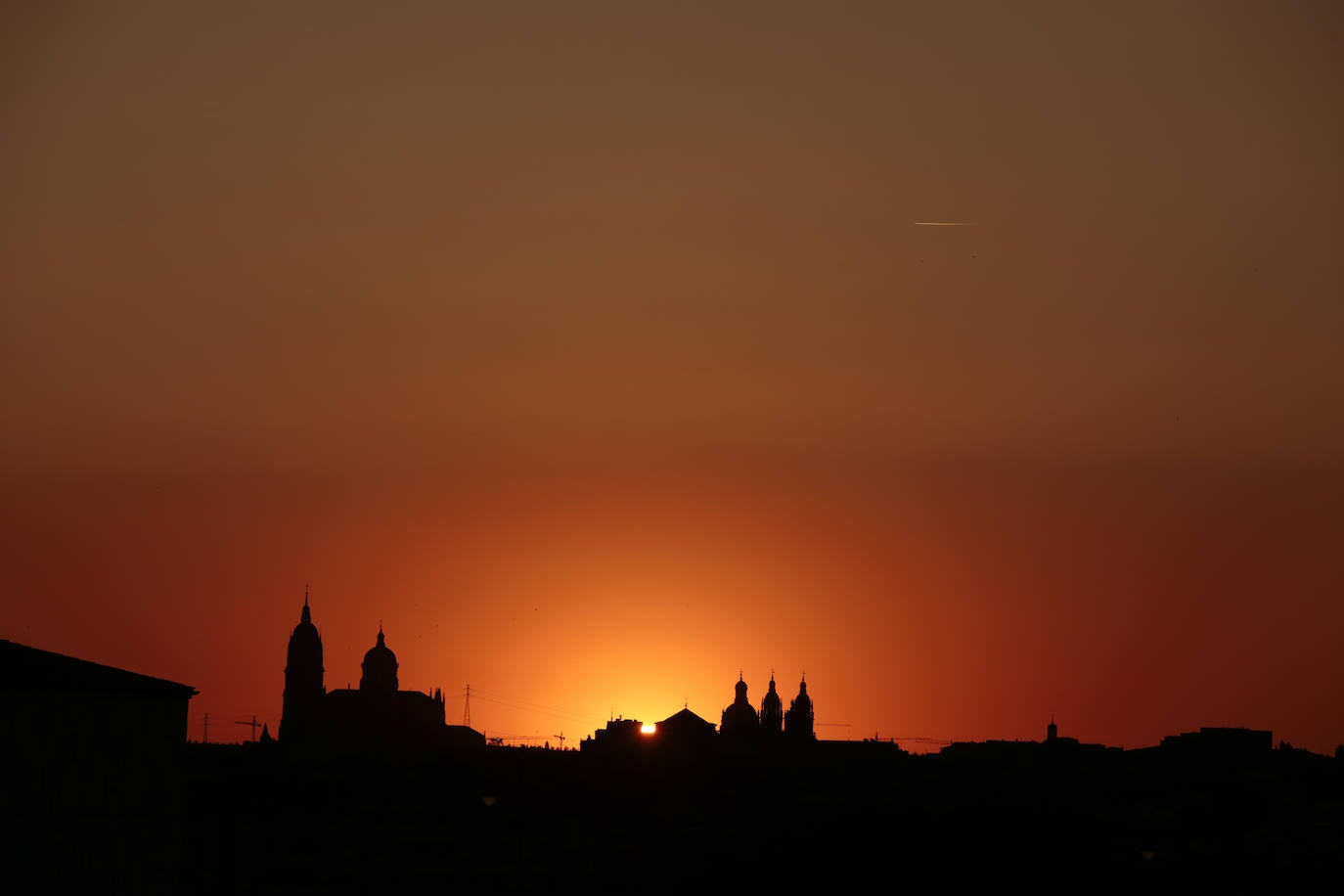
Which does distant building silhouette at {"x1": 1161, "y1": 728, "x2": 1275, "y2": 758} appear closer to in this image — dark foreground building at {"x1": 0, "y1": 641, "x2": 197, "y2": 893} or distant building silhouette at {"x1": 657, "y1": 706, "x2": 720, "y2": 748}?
distant building silhouette at {"x1": 657, "y1": 706, "x2": 720, "y2": 748}

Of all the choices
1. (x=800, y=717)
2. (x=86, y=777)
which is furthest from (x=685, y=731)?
(x=86, y=777)

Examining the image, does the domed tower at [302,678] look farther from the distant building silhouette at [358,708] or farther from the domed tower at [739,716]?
the domed tower at [739,716]

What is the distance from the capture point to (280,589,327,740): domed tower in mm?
164500

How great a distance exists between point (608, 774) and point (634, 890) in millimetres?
23801

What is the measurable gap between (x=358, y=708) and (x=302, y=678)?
9.43m

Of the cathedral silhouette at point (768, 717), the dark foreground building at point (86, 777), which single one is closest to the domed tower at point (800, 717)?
the cathedral silhouette at point (768, 717)

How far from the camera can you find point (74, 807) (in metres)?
37.9

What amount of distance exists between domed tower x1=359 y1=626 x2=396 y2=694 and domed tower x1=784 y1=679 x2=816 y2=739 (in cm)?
3332

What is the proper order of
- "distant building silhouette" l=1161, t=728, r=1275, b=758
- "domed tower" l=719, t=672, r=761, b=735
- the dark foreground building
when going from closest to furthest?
the dark foreground building, "distant building silhouette" l=1161, t=728, r=1275, b=758, "domed tower" l=719, t=672, r=761, b=735

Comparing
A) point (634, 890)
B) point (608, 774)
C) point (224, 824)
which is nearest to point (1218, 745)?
point (608, 774)

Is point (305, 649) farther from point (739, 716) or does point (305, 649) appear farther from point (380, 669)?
point (739, 716)

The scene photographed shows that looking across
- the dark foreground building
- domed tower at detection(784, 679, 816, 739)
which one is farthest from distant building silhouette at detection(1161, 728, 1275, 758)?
the dark foreground building

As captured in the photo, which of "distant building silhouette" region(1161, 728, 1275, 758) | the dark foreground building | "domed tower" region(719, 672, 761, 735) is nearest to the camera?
the dark foreground building

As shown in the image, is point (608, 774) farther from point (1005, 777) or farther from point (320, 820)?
point (1005, 777)
